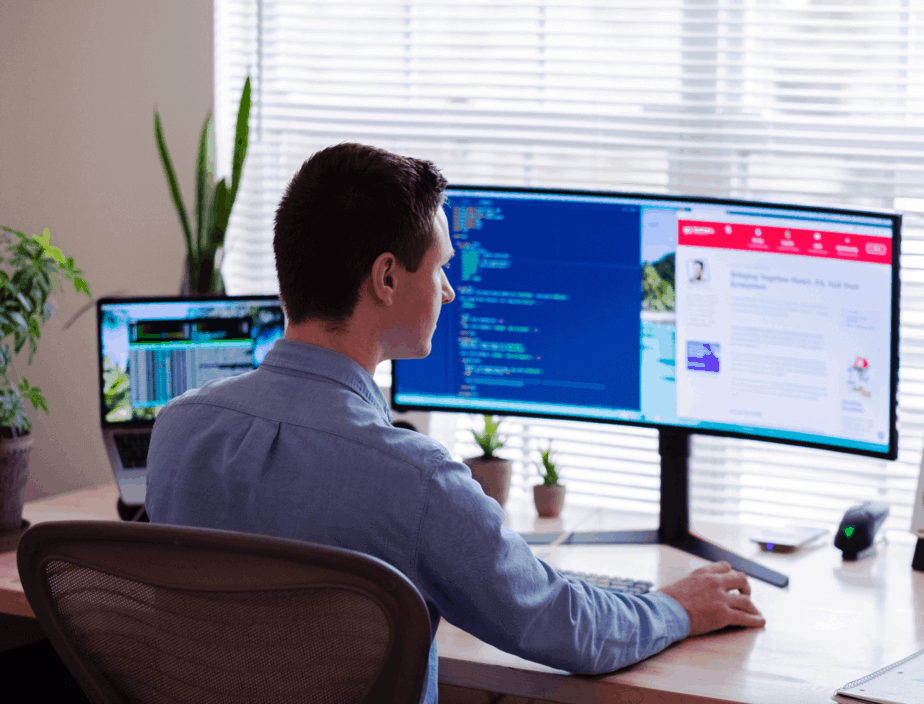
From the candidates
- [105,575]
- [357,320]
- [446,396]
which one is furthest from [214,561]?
[446,396]

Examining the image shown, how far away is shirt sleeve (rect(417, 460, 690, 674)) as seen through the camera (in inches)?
39.9

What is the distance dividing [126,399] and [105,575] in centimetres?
100

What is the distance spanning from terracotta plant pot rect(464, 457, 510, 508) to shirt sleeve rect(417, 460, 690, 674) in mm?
640

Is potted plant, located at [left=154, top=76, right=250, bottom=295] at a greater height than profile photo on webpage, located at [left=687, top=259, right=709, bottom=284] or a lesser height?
greater

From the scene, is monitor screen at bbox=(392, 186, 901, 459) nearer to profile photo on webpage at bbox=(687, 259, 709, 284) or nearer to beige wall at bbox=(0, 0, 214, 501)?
profile photo on webpage at bbox=(687, 259, 709, 284)

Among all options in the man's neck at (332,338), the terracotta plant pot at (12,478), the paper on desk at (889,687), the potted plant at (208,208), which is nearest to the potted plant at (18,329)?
the terracotta plant pot at (12,478)

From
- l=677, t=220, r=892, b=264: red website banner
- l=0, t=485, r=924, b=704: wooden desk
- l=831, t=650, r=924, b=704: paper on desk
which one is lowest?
l=0, t=485, r=924, b=704: wooden desk

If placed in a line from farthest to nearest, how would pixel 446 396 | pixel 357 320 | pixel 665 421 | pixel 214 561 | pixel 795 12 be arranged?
pixel 795 12 < pixel 446 396 < pixel 665 421 < pixel 357 320 < pixel 214 561

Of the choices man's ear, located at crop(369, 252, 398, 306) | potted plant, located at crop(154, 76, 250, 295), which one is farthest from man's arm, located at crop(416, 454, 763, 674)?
potted plant, located at crop(154, 76, 250, 295)

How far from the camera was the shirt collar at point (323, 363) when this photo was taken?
1109mm

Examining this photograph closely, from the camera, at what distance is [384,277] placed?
44.3 inches

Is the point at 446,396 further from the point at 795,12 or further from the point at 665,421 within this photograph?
the point at 795,12

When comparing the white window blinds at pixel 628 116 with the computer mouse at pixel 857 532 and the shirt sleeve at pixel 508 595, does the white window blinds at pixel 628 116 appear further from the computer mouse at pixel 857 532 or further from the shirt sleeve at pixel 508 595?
the shirt sleeve at pixel 508 595

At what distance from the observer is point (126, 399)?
6.11ft
